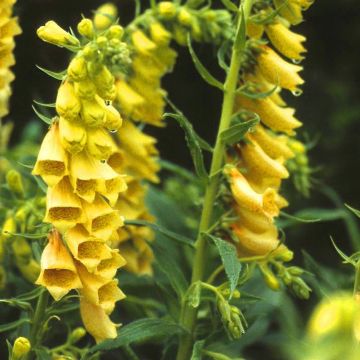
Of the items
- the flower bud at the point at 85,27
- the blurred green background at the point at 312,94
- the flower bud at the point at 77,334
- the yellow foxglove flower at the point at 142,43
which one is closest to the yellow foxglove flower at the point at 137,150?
the yellow foxglove flower at the point at 142,43

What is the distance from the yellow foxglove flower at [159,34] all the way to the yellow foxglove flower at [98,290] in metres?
0.69

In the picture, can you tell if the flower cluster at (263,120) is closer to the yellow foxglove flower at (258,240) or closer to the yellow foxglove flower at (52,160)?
the yellow foxglove flower at (258,240)

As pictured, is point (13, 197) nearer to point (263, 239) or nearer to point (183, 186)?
point (263, 239)

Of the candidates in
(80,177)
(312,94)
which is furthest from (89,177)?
(312,94)

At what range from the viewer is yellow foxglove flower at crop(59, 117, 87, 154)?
5.37 ft

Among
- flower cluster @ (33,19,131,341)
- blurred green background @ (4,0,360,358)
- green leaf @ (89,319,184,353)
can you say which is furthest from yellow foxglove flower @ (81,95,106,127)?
blurred green background @ (4,0,360,358)

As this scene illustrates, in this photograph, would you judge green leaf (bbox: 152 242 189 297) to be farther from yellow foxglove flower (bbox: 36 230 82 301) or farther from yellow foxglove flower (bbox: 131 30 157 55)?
yellow foxglove flower (bbox: 131 30 157 55)

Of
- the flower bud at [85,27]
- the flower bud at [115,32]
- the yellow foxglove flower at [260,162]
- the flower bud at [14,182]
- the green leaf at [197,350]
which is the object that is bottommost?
the green leaf at [197,350]

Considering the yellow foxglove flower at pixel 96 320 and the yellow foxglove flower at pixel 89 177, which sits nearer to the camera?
the yellow foxglove flower at pixel 89 177

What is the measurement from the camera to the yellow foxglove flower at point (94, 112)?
1.63 metres

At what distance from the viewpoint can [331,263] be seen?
3.82 m

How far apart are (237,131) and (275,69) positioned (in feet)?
0.60

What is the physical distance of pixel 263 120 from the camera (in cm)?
206

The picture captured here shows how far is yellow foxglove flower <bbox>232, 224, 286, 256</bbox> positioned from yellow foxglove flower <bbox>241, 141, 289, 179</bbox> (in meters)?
0.12
